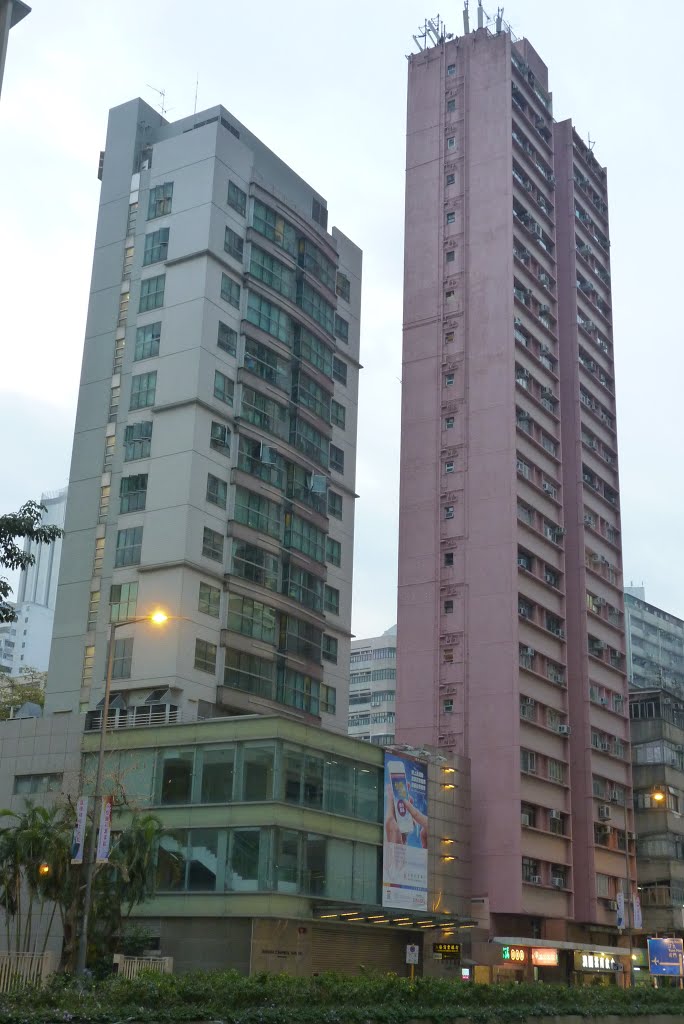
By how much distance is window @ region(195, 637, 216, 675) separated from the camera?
7075cm

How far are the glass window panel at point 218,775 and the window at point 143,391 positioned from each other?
24995 millimetres

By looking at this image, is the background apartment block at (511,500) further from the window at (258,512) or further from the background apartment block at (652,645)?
the background apartment block at (652,645)

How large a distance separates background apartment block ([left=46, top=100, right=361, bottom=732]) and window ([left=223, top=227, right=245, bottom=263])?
16 centimetres

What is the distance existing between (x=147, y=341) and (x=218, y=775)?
30232 millimetres

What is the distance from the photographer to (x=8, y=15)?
15.6 metres

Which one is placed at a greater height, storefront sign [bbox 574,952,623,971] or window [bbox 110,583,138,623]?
window [bbox 110,583,138,623]

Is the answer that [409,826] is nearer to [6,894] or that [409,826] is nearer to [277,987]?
[6,894]

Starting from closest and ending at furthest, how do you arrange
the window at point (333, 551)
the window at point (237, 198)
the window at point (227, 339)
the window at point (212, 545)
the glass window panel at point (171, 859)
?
the glass window panel at point (171, 859) < the window at point (212, 545) < the window at point (227, 339) < the window at point (237, 198) < the window at point (333, 551)

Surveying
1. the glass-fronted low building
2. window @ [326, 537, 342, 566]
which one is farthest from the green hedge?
window @ [326, 537, 342, 566]

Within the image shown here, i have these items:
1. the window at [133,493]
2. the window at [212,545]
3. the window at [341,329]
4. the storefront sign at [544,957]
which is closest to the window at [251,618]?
the window at [212,545]

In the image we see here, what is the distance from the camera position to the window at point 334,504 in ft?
286

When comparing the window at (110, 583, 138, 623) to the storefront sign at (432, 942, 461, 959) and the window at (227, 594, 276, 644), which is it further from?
the storefront sign at (432, 942, 461, 959)

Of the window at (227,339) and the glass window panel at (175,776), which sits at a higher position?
the window at (227,339)

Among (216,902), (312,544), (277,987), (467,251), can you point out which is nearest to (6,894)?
(216,902)
